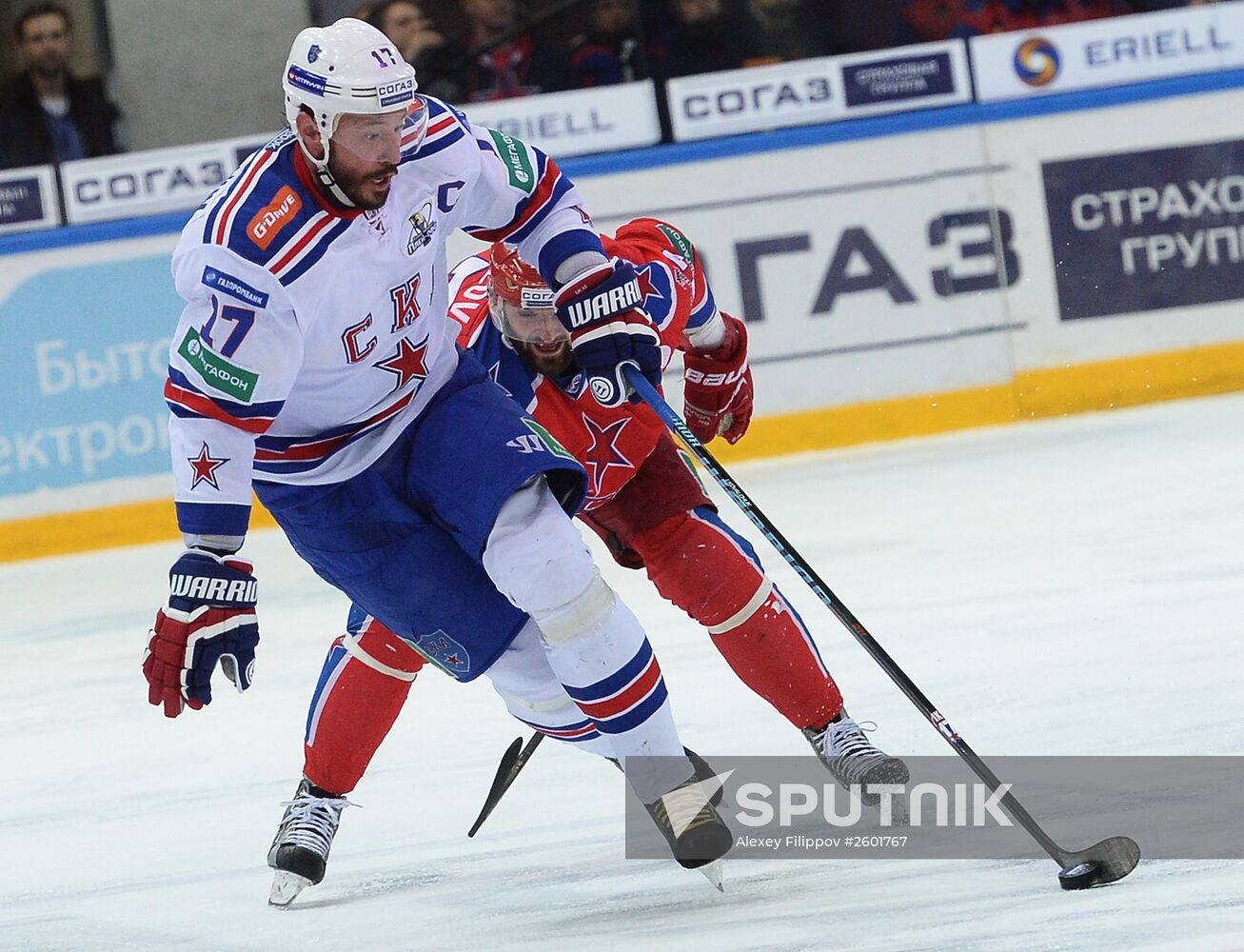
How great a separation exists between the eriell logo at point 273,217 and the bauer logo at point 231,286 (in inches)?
2.3

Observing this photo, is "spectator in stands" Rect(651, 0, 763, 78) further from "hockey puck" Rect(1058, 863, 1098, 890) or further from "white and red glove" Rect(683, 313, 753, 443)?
"hockey puck" Rect(1058, 863, 1098, 890)

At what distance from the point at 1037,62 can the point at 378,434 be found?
515 centimetres

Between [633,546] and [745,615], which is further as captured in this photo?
[633,546]

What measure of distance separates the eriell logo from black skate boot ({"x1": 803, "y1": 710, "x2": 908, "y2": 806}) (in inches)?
45.4

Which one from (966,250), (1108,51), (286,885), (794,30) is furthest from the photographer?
(794,30)

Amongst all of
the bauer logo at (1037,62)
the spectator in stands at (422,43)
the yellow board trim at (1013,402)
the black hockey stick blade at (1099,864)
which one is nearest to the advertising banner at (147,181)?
the spectator in stands at (422,43)

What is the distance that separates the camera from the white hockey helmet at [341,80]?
2.55 meters

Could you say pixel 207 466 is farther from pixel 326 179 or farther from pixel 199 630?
pixel 326 179

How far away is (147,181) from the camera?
23.5 ft

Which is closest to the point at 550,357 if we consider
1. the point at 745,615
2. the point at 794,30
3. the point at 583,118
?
the point at 745,615

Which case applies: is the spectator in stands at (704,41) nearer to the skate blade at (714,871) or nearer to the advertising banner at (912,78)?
the advertising banner at (912,78)

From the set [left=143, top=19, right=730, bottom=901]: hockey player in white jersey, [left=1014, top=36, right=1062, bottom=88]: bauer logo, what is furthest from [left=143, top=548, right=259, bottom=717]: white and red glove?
[left=1014, top=36, right=1062, bottom=88]: bauer logo

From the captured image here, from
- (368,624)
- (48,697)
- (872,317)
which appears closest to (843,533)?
(872,317)

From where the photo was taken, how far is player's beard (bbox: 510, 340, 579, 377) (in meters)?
3.14
